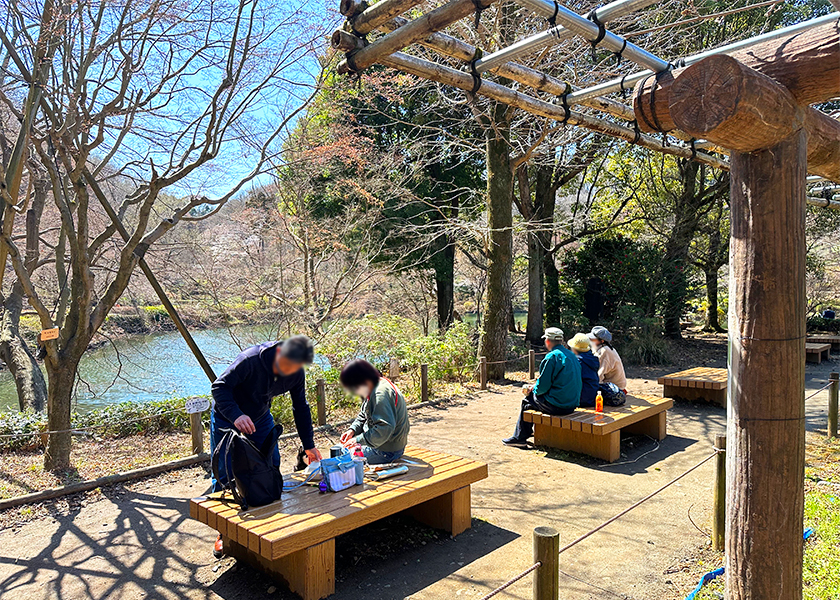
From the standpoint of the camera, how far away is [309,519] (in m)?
3.61

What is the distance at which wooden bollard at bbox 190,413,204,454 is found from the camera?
6.57 m

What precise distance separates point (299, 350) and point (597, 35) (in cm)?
317

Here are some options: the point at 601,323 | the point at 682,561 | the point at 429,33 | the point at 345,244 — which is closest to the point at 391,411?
the point at 682,561

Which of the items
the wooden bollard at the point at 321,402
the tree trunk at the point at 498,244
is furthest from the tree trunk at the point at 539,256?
the wooden bollard at the point at 321,402

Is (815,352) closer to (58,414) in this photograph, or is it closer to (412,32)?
(412,32)

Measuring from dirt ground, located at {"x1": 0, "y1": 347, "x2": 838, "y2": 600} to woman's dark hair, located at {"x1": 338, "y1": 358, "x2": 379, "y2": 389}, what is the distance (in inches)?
136

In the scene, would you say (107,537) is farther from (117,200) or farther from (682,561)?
(117,200)

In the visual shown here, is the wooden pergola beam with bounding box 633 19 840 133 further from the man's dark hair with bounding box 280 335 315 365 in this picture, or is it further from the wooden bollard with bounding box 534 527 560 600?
the man's dark hair with bounding box 280 335 315 365

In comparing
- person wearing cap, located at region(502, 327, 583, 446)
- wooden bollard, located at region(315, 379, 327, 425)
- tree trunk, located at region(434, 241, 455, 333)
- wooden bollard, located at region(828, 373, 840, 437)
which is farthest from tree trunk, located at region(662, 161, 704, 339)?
wooden bollard, located at region(315, 379, 327, 425)

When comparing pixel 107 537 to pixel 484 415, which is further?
pixel 484 415

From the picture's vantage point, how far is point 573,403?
22.0ft

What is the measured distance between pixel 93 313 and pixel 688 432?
7787 mm

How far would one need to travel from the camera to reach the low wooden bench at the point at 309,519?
3449mm

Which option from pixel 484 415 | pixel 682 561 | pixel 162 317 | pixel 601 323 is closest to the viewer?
pixel 682 561
